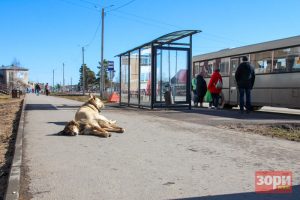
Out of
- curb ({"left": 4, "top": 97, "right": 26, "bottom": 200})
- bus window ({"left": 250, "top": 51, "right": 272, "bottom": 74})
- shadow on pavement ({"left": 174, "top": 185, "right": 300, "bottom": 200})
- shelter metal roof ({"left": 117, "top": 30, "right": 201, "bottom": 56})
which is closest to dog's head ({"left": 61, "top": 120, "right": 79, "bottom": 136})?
curb ({"left": 4, "top": 97, "right": 26, "bottom": 200})

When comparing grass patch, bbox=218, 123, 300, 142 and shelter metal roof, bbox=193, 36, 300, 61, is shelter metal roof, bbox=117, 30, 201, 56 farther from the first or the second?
grass patch, bbox=218, 123, 300, 142

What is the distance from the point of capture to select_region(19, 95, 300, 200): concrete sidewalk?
197 inches

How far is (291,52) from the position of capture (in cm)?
1631

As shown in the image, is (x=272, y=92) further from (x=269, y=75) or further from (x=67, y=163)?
(x=67, y=163)

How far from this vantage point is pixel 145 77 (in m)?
19.7

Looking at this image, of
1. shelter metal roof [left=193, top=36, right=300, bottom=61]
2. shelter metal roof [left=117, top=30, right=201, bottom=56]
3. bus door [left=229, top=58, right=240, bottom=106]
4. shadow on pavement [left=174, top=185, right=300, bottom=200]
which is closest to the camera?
shadow on pavement [left=174, top=185, right=300, bottom=200]

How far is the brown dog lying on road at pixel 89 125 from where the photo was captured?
31.1 ft

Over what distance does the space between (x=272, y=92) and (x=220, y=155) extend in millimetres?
10678

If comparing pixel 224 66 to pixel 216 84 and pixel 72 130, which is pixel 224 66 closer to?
pixel 216 84

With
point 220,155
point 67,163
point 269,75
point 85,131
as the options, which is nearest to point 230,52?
point 269,75

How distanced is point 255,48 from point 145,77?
196 inches

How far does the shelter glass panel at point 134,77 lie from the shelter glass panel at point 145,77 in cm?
57

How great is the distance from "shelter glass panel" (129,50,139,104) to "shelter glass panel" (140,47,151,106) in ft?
1.88

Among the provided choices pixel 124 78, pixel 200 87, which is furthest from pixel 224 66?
pixel 124 78
